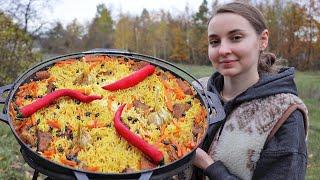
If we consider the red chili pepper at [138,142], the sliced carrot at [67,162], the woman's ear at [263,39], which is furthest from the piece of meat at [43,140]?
the woman's ear at [263,39]

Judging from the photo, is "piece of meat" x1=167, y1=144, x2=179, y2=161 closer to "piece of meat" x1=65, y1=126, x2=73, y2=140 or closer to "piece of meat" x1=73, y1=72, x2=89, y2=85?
"piece of meat" x1=65, y1=126, x2=73, y2=140

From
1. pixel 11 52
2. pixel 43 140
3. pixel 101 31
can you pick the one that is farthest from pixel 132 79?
pixel 101 31

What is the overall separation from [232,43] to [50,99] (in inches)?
36.4

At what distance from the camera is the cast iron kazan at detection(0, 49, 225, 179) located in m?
1.80

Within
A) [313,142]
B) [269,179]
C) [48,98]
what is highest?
[48,98]

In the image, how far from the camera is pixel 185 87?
2.52 meters

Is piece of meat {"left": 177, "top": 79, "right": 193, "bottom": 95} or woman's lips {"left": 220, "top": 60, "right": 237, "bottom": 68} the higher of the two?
woman's lips {"left": 220, "top": 60, "right": 237, "bottom": 68}

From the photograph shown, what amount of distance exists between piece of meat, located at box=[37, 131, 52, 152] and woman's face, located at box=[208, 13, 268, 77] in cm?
92

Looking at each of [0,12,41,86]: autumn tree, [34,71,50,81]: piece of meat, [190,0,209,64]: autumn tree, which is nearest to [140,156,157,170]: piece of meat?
[34,71,50,81]: piece of meat

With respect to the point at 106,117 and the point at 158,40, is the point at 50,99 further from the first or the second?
the point at 158,40

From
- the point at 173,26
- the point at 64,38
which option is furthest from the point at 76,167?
the point at 173,26

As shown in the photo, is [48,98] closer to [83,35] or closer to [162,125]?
[162,125]

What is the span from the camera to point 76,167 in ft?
6.09

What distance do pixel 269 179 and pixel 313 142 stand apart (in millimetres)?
8823
